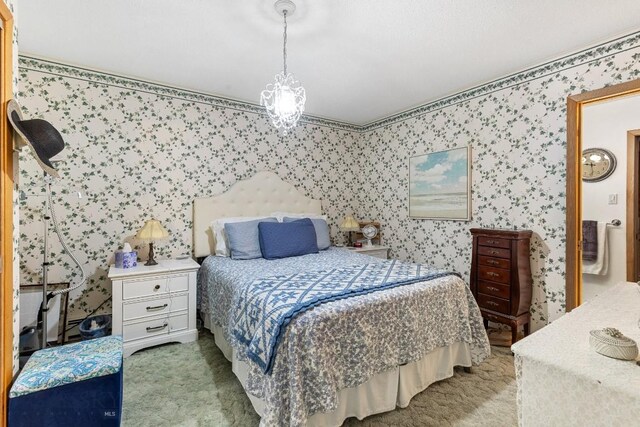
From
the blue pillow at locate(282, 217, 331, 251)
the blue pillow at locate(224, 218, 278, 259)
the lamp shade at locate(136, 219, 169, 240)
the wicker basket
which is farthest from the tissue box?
the wicker basket

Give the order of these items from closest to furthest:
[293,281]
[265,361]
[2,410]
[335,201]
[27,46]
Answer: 1. [2,410]
2. [265,361]
3. [293,281]
4. [27,46]
5. [335,201]

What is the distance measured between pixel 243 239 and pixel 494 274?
8.05 ft

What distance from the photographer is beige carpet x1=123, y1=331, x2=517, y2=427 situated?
1.72m

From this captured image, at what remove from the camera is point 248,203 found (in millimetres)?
3598

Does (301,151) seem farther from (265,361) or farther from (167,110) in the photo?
(265,361)

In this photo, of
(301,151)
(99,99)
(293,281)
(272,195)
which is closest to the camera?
(293,281)

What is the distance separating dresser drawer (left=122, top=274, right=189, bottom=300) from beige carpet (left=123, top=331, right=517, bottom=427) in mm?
516

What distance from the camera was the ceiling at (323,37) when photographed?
6.32 feet

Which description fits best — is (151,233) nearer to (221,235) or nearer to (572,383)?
(221,235)

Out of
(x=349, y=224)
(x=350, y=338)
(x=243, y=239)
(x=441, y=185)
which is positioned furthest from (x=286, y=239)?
(x=441, y=185)

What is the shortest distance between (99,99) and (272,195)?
1.97 m

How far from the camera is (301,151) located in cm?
407

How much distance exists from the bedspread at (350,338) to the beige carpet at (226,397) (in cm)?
25

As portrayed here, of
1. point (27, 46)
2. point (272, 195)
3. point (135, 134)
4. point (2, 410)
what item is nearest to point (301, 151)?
point (272, 195)
